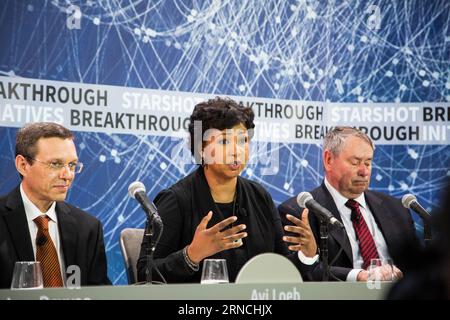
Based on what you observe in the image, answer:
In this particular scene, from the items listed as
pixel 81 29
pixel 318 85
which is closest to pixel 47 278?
pixel 81 29

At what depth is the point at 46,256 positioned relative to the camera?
298 centimetres

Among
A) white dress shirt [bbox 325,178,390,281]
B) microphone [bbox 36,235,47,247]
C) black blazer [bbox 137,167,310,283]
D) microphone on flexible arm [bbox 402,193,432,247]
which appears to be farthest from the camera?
white dress shirt [bbox 325,178,390,281]

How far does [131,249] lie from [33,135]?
72 cm

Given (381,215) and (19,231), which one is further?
(381,215)

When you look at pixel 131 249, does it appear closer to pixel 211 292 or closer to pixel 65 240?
pixel 65 240

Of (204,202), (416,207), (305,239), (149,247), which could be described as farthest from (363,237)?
(149,247)

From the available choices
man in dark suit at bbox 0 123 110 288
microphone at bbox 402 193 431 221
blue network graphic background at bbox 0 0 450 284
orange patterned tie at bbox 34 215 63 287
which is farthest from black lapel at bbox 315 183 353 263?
orange patterned tie at bbox 34 215 63 287

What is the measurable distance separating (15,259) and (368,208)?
6.29 ft

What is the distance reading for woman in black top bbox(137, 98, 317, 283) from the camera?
327cm

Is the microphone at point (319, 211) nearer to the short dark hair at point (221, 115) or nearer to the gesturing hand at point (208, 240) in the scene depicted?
the gesturing hand at point (208, 240)

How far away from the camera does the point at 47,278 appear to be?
294cm

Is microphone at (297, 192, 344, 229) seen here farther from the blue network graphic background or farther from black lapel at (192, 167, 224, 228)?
the blue network graphic background

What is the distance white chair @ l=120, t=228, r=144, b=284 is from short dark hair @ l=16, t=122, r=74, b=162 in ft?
1.96

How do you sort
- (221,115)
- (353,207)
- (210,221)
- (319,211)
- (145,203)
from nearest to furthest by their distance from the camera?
(145,203) < (319,211) < (210,221) < (221,115) < (353,207)
